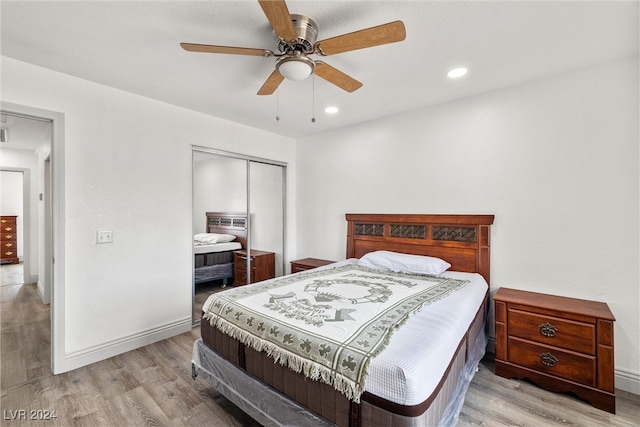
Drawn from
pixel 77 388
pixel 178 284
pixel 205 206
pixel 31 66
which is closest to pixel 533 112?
pixel 205 206

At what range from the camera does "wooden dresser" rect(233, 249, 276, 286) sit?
160 inches

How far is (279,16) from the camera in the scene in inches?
54.8

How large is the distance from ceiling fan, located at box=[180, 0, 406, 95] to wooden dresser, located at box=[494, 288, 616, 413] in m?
2.26

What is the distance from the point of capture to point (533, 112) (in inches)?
102

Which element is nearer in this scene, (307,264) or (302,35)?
(302,35)

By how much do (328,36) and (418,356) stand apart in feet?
6.72

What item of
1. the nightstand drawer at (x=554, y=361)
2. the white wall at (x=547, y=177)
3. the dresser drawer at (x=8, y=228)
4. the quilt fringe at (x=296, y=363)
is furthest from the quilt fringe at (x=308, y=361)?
the dresser drawer at (x=8, y=228)

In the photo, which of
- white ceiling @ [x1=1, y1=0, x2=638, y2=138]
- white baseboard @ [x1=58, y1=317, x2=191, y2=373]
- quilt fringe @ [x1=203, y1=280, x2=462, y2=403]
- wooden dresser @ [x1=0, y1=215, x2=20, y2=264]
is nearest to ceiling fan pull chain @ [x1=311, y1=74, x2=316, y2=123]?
white ceiling @ [x1=1, y1=0, x2=638, y2=138]

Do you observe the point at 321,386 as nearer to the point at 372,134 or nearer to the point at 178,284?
the point at 178,284

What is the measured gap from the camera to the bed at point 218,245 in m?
3.53

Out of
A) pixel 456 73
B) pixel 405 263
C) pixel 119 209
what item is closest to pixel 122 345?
pixel 119 209

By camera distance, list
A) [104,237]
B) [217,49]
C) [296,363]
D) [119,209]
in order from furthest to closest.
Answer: [119,209] < [104,237] < [217,49] < [296,363]

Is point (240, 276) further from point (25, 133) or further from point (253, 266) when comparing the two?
point (25, 133)

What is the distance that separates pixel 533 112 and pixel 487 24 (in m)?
1.24
